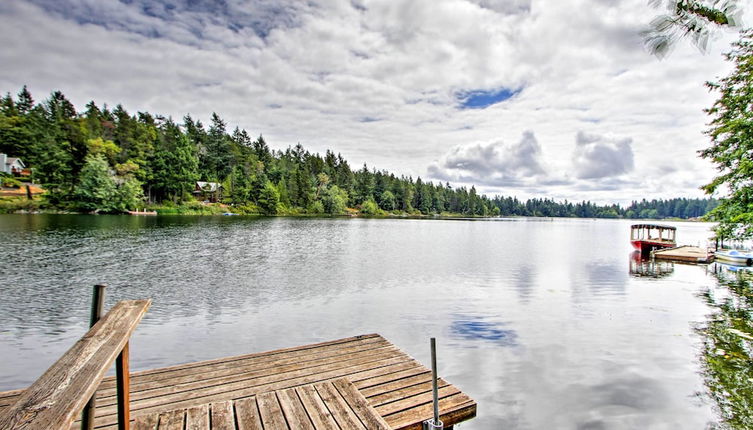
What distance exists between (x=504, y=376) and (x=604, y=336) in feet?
16.6

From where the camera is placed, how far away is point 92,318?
9.49ft

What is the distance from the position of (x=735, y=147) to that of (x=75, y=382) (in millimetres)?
25677

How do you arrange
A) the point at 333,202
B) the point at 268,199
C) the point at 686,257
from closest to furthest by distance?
the point at 686,257
the point at 268,199
the point at 333,202

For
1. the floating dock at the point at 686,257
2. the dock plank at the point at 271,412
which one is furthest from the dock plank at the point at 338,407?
the floating dock at the point at 686,257

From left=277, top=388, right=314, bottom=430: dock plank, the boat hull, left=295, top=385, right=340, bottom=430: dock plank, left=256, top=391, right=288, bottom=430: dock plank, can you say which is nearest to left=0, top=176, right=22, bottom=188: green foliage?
left=256, top=391, right=288, bottom=430: dock plank

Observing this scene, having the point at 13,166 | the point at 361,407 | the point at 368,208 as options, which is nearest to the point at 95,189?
the point at 13,166

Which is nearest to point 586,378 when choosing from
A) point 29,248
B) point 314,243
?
point 314,243

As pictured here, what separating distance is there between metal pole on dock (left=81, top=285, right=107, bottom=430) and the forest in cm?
7961

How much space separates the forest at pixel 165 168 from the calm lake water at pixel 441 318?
172 feet

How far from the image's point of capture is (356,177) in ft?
475

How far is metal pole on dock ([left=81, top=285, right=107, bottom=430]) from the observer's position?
104 inches

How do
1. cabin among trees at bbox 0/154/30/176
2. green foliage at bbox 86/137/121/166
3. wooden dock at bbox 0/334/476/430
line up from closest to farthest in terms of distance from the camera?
wooden dock at bbox 0/334/476/430 < cabin among trees at bbox 0/154/30/176 < green foliage at bbox 86/137/121/166

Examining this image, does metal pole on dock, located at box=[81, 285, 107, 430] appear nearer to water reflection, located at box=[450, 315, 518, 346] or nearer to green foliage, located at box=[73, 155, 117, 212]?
water reflection, located at box=[450, 315, 518, 346]

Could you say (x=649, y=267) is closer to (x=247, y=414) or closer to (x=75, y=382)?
(x=247, y=414)
